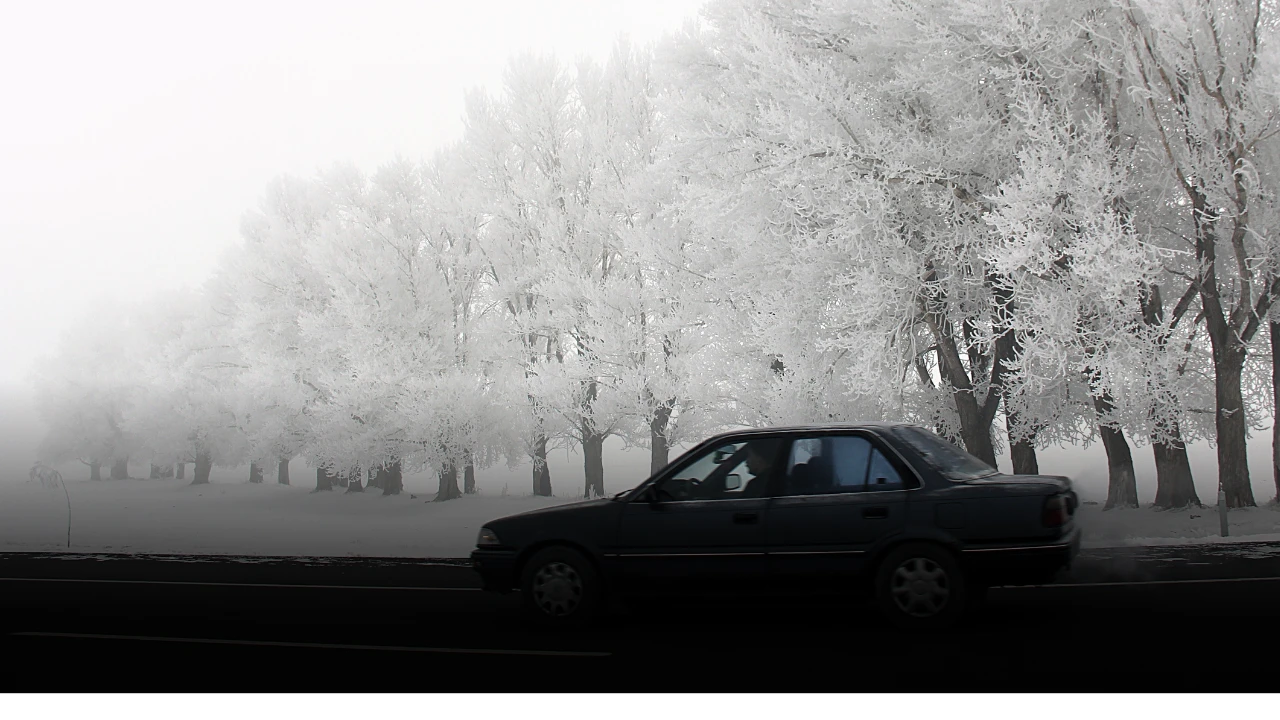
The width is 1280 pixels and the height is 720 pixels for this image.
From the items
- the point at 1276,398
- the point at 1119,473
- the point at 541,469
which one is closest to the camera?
the point at 1276,398

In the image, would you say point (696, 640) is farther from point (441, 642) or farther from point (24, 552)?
point (24, 552)

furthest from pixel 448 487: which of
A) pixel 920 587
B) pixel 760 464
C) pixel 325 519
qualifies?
pixel 920 587

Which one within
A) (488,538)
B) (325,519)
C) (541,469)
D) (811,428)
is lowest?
(325,519)

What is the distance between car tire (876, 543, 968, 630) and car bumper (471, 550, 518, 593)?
310 centimetres

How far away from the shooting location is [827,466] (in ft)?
26.6

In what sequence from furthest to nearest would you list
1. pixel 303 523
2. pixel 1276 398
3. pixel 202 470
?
pixel 202 470 → pixel 303 523 → pixel 1276 398

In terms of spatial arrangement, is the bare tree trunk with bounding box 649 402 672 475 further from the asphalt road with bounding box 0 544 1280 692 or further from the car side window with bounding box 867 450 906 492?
the car side window with bounding box 867 450 906 492

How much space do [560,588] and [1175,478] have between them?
1413cm

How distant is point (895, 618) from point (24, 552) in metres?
16.3

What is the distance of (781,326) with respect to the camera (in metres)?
19.0

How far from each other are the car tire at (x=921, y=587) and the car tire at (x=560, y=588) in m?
2.35

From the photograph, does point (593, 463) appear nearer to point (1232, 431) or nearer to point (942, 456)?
point (1232, 431)

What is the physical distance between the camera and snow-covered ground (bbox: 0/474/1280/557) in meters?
16.0

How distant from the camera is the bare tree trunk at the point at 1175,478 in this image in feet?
59.9
